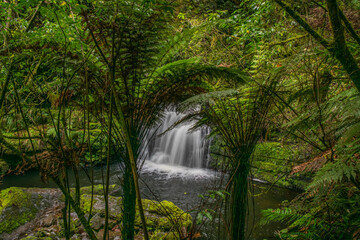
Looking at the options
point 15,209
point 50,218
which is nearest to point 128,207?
point 50,218

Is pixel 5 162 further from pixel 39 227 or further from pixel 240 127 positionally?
pixel 240 127

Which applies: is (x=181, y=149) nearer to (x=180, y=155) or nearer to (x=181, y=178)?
(x=180, y=155)

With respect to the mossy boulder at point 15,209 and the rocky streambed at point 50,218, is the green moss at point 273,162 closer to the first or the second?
the rocky streambed at point 50,218

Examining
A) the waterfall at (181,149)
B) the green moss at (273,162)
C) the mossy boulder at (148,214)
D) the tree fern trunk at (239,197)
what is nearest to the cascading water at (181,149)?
the waterfall at (181,149)

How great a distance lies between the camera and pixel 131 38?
1.39 metres

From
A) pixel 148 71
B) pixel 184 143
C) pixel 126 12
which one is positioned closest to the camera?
pixel 126 12

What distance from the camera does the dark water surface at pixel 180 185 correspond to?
397cm

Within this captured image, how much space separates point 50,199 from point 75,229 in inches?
44.3

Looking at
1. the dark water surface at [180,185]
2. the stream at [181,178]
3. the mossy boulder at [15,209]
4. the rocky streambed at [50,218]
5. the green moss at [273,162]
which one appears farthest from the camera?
the green moss at [273,162]

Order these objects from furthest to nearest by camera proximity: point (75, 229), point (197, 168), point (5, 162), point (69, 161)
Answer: point (197, 168)
point (5, 162)
point (75, 229)
point (69, 161)

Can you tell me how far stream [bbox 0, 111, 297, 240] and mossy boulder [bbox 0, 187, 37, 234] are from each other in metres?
1.14

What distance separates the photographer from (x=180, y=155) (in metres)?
7.40

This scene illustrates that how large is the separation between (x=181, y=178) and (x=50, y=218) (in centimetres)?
364

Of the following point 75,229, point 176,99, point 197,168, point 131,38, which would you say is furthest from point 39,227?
point 197,168
